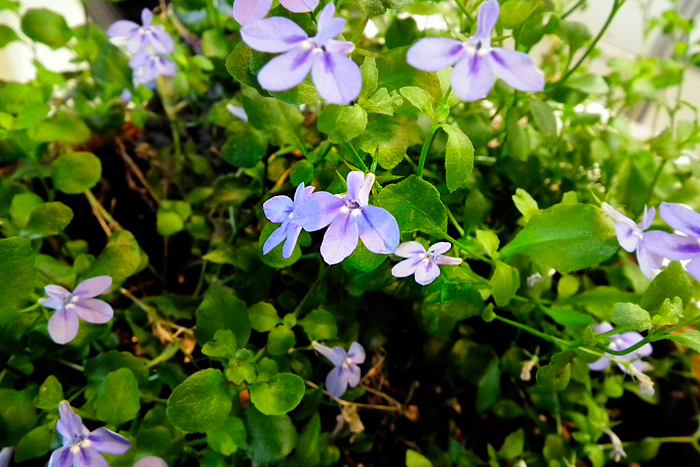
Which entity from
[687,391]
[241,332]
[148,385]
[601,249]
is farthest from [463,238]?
[687,391]

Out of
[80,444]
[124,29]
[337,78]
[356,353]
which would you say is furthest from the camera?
[124,29]

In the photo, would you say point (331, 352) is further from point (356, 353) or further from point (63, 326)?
point (63, 326)

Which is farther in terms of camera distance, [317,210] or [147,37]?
[147,37]

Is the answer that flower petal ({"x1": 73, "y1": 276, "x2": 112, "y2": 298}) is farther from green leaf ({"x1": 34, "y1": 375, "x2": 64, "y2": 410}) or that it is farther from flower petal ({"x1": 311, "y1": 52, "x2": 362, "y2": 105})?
flower petal ({"x1": 311, "y1": 52, "x2": 362, "y2": 105})

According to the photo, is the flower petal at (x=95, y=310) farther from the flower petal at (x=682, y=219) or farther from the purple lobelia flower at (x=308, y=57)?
the flower petal at (x=682, y=219)

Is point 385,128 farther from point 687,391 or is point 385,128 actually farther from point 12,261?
point 687,391

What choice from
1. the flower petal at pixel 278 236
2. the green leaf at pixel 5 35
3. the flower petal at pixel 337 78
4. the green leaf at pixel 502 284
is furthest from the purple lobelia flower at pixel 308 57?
the green leaf at pixel 5 35

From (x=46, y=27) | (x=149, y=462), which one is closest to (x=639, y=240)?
(x=149, y=462)
